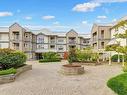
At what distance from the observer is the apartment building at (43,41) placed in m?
54.4

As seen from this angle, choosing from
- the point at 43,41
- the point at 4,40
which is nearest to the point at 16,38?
the point at 4,40

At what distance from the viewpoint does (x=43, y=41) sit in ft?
201

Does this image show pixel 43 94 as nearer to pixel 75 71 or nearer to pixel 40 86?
pixel 40 86

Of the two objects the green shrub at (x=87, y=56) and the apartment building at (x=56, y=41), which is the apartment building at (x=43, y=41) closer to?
the apartment building at (x=56, y=41)

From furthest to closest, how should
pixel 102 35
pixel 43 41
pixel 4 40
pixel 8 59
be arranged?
pixel 43 41 < pixel 4 40 < pixel 102 35 < pixel 8 59

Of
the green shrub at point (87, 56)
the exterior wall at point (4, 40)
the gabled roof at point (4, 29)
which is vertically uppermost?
the gabled roof at point (4, 29)

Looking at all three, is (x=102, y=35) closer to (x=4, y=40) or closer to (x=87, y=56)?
(x=87, y=56)

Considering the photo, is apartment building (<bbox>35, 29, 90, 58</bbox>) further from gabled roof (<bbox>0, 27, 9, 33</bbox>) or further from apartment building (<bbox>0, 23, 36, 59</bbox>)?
gabled roof (<bbox>0, 27, 9, 33</bbox>)

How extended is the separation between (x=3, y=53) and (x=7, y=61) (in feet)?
2.82

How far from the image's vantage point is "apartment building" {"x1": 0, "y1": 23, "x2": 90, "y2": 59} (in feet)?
179

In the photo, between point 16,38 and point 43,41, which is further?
point 43,41

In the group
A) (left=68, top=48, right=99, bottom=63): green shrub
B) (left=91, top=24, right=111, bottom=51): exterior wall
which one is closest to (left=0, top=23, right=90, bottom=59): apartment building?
(left=91, top=24, right=111, bottom=51): exterior wall

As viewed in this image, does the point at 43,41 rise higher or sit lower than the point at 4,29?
lower

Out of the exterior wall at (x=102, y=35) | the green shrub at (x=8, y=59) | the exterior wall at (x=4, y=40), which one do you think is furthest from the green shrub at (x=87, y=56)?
the exterior wall at (x=4, y=40)
